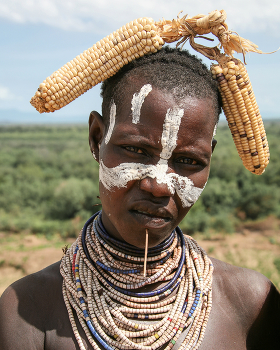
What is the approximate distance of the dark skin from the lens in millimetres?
1960

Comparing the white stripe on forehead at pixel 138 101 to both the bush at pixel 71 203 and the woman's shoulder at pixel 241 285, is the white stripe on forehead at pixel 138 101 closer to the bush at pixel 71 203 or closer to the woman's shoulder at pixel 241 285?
the woman's shoulder at pixel 241 285

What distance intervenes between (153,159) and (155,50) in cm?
70

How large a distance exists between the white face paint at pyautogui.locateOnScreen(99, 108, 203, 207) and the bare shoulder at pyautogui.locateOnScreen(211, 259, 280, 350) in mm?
840

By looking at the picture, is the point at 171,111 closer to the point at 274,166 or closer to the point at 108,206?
the point at 108,206

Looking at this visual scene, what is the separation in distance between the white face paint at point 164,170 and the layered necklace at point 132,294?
0.48 metres

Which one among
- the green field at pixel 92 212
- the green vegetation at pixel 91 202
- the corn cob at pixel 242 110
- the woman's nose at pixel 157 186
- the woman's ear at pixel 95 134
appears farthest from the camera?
the green vegetation at pixel 91 202

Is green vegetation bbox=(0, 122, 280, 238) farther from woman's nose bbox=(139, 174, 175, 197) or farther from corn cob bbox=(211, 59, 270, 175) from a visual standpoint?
woman's nose bbox=(139, 174, 175, 197)

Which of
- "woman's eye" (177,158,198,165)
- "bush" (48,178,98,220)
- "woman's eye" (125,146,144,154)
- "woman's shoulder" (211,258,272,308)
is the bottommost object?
"bush" (48,178,98,220)

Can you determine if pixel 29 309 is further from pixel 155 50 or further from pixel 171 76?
pixel 155 50

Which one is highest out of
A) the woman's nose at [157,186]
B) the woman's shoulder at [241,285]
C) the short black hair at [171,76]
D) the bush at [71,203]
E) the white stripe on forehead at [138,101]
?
the short black hair at [171,76]

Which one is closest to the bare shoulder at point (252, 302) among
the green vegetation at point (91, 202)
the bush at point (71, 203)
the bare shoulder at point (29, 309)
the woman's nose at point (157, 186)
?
the woman's nose at point (157, 186)

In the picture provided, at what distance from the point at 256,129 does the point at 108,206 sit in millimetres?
1097

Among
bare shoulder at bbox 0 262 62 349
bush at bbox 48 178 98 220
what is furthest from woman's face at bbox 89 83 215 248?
bush at bbox 48 178 98 220

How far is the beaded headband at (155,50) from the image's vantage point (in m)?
2.12
